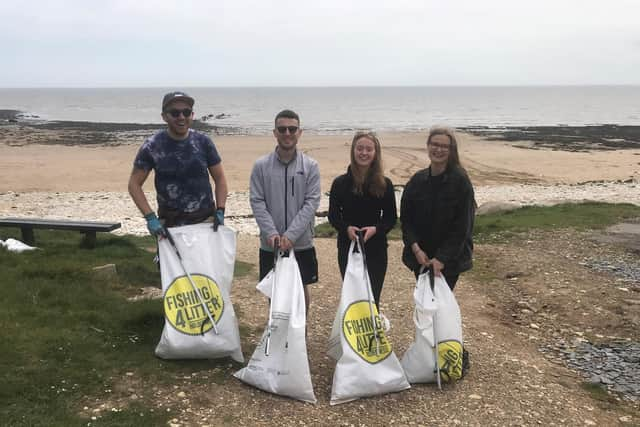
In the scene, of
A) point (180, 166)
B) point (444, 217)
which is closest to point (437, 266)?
point (444, 217)

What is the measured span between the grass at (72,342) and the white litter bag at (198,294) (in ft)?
0.70

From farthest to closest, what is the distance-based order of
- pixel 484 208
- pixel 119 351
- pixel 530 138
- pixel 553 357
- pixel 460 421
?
pixel 530 138, pixel 484 208, pixel 553 357, pixel 119 351, pixel 460 421

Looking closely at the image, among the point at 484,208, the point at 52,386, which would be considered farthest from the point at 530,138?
the point at 52,386

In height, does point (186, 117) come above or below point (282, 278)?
above

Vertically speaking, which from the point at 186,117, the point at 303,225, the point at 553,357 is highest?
the point at 186,117

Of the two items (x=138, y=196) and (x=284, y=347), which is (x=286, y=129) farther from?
(x=284, y=347)

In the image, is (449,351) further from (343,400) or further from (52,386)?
(52,386)

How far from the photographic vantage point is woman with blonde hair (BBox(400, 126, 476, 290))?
14.4 feet

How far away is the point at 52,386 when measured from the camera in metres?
4.08

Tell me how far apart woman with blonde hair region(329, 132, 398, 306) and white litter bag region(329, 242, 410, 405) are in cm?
21

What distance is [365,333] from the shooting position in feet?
14.3

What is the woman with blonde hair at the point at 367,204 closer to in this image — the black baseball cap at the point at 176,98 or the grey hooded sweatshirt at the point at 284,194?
the grey hooded sweatshirt at the point at 284,194

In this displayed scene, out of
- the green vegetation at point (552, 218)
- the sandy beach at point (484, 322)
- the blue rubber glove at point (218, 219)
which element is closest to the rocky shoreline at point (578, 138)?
the sandy beach at point (484, 322)

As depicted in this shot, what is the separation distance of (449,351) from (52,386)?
3177mm
